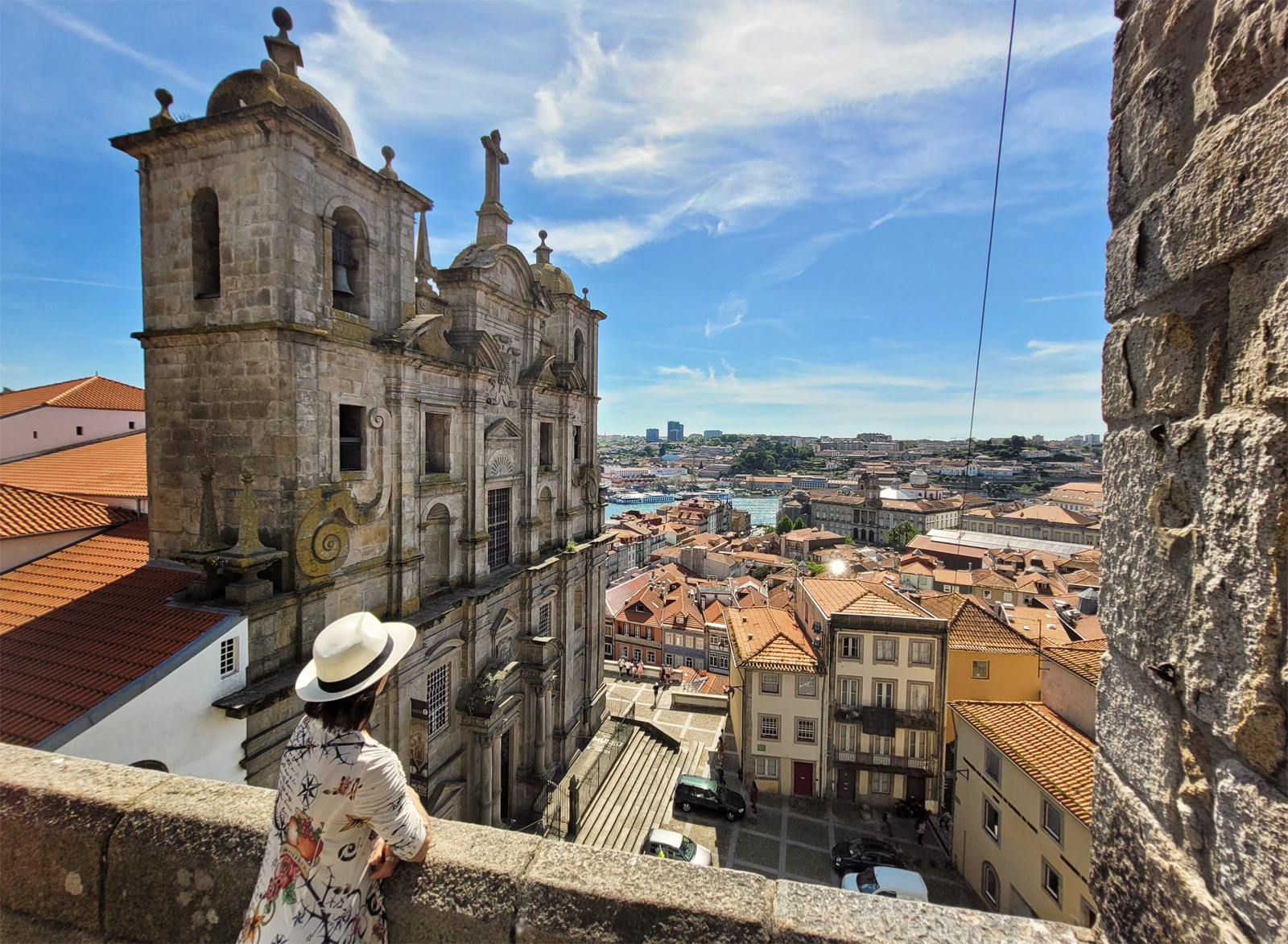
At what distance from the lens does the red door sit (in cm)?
2169

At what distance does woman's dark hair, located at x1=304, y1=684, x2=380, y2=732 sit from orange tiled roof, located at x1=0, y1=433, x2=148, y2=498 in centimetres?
1280

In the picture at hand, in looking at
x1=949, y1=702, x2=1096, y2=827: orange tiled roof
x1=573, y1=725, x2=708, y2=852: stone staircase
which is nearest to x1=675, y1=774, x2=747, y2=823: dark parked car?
x1=573, y1=725, x2=708, y2=852: stone staircase

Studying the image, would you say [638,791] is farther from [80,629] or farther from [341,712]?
[341,712]

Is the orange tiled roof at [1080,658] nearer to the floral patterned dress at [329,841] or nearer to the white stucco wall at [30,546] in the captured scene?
the floral patterned dress at [329,841]

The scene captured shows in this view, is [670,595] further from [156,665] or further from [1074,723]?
[156,665]

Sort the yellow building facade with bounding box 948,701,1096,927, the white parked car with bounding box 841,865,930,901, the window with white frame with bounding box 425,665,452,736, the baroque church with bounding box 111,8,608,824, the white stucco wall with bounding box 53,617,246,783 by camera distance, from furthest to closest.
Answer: the white parked car with bounding box 841,865,930,901 < the window with white frame with bounding box 425,665,452,736 < the yellow building facade with bounding box 948,701,1096,927 < the baroque church with bounding box 111,8,608,824 < the white stucco wall with bounding box 53,617,246,783

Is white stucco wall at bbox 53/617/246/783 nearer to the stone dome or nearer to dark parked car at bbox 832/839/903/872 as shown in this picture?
the stone dome

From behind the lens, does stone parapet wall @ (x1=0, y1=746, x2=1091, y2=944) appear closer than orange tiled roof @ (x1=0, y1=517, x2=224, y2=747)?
Yes

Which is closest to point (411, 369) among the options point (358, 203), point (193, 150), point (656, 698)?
point (358, 203)

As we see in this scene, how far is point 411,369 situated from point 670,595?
111 ft

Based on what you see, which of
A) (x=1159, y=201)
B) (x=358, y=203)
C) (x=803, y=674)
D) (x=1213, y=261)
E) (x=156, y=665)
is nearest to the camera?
(x=1213, y=261)

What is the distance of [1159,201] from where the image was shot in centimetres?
193

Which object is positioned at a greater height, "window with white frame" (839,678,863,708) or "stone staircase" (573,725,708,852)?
"window with white frame" (839,678,863,708)

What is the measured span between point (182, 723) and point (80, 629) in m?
2.36
